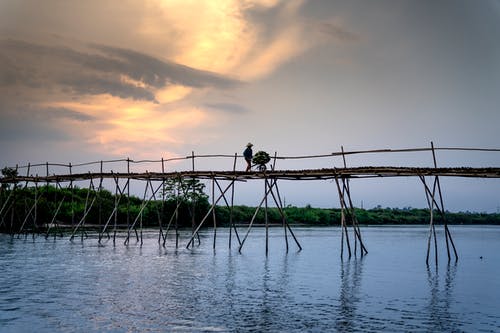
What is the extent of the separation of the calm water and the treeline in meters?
6.42

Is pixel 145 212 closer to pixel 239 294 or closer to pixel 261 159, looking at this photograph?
pixel 261 159

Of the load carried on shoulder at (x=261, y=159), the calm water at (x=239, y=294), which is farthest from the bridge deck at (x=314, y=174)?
the calm water at (x=239, y=294)

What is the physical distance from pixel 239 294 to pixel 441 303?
5.11 m

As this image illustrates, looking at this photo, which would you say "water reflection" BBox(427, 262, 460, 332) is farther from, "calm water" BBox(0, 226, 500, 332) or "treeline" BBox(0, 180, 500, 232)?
"treeline" BBox(0, 180, 500, 232)

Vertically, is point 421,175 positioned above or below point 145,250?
above

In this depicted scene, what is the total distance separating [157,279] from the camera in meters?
15.8

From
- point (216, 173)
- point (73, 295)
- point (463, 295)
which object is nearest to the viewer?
point (73, 295)

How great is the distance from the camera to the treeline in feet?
110

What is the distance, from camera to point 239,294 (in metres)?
13.4

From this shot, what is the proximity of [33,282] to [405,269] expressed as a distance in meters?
13.3

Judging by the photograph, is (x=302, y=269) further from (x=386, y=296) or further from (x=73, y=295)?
(x=73, y=295)

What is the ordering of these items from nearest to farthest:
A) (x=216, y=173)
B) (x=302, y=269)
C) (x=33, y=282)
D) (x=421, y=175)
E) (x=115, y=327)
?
(x=115, y=327), (x=33, y=282), (x=421, y=175), (x=302, y=269), (x=216, y=173)

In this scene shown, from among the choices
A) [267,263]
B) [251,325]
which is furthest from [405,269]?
[251,325]

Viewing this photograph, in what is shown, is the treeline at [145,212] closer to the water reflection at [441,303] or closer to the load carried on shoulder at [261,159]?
the load carried on shoulder at [261,159]
